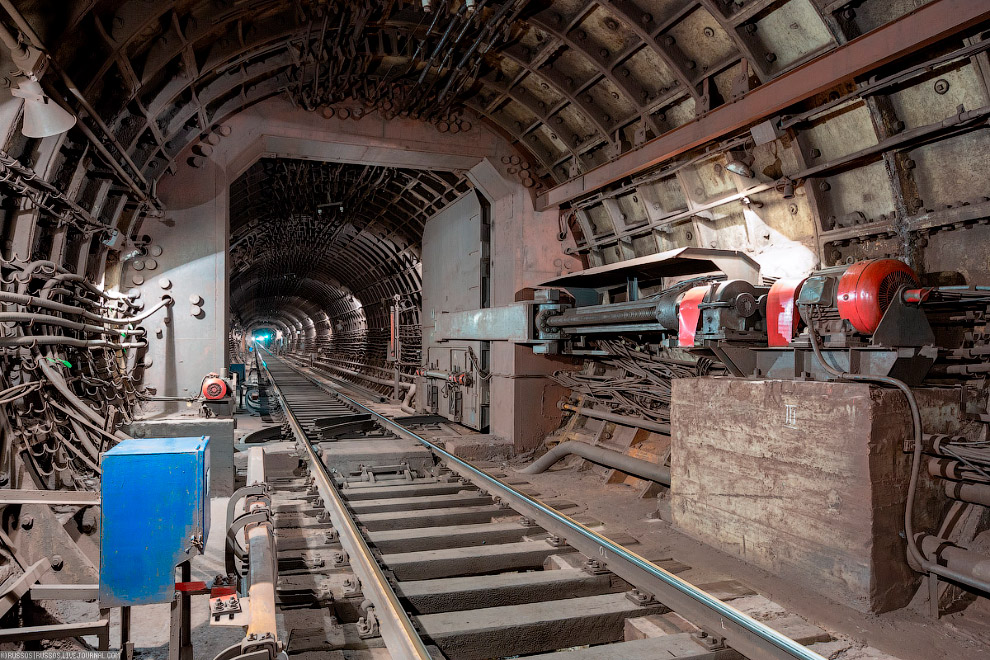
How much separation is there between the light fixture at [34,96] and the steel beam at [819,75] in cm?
564

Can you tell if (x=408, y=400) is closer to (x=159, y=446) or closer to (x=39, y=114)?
(x=39, y=114)

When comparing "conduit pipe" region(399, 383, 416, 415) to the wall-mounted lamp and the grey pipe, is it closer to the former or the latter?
the grey pipe

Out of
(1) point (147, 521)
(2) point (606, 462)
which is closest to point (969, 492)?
(2) point (606, 462)

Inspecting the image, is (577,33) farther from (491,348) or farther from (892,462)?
(892,462)

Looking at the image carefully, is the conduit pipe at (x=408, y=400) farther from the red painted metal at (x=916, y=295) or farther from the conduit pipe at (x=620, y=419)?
the red painted metal at (x=916, y=295)

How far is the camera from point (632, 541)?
534 cm

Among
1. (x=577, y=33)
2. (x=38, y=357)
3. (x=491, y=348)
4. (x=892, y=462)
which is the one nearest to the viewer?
(x=892, y=462)

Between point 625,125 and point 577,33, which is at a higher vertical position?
point 577,33

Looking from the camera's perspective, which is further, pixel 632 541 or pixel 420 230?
pixel 420 230

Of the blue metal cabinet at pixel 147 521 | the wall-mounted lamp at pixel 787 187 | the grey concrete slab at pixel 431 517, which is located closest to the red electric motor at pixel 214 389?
the grey concrete slab at pixel 431 517

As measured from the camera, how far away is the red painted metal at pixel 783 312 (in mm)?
5023

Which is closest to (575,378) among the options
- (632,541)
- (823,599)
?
(632,541)

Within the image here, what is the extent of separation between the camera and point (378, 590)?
397 cm

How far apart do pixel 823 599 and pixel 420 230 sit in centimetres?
1224
